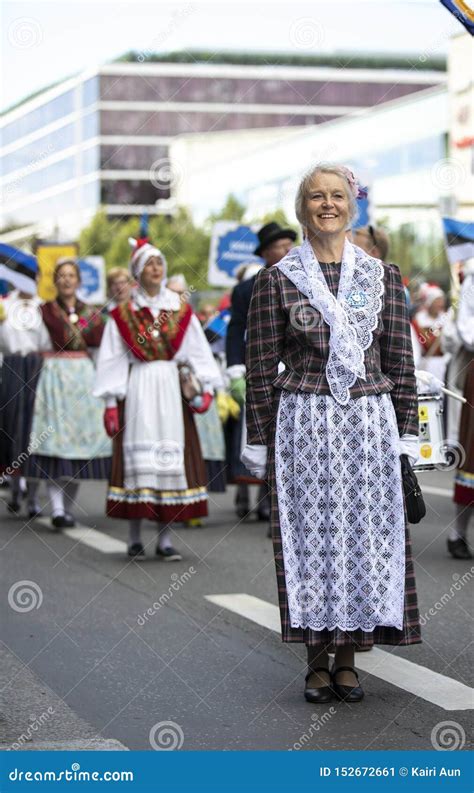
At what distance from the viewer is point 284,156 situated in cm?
7356

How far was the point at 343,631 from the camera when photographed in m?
5.61

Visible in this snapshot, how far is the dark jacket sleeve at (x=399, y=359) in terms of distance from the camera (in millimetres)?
5734

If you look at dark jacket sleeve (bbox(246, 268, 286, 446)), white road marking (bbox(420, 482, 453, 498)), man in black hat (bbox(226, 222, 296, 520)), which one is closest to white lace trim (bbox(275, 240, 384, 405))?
dark jacket sleeve (bbox(246, 268, 286, 446))

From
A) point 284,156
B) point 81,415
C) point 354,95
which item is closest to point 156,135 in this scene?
point 354,95

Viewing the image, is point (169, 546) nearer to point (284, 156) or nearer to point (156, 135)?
point (284, 156)

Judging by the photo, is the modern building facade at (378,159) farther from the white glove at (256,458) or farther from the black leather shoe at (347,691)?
the black leather shoe at (347,691)

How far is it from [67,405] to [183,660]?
6068 mm

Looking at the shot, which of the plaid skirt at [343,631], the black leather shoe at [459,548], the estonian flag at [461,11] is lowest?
the black leather shoe at [459,548]

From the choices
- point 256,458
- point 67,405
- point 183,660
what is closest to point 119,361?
point 67,405

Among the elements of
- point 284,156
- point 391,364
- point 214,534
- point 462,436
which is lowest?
point 214,534

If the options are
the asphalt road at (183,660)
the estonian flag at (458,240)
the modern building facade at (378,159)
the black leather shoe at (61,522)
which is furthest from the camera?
the modern building facade at (378,159)

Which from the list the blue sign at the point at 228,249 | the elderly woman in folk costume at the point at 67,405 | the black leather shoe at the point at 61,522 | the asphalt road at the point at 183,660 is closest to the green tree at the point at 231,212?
the blue sign at the point at 228,249

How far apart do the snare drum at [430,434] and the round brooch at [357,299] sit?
1.02 m

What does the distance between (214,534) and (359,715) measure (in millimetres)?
5737
